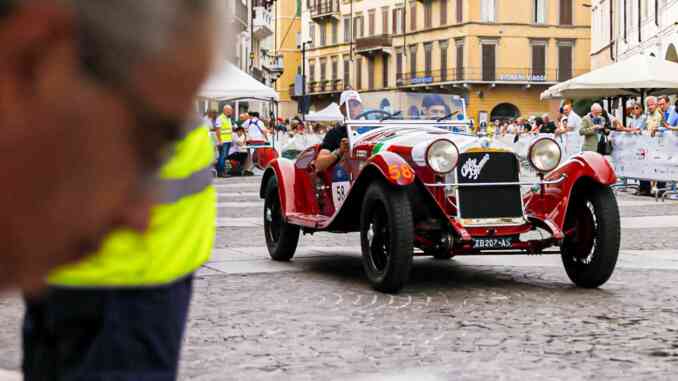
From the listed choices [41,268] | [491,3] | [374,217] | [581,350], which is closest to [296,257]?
[374,217]

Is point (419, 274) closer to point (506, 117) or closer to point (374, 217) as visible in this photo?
point (374, 217)

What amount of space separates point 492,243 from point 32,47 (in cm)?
693

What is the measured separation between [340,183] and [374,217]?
1.19 meters

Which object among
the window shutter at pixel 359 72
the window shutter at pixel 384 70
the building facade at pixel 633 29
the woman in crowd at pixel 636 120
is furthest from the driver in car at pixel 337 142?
the window shutter at pixel 359 72

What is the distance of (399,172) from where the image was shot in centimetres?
697

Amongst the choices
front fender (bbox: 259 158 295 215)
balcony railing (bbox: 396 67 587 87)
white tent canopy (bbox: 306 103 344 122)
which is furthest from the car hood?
balcony railing (bbox: 396 67 587 87)

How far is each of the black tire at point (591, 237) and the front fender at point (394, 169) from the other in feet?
4.22

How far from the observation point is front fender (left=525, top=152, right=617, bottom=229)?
732cm

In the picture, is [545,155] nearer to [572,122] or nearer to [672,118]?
[672,118]

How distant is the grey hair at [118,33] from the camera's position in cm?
60

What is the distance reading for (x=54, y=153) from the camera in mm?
600

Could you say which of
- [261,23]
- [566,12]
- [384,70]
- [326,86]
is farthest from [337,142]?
[326,86]

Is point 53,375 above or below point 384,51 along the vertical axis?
below

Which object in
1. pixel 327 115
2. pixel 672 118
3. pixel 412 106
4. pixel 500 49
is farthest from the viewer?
pixel 500 49
